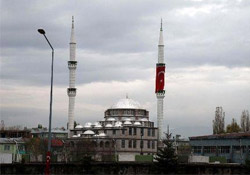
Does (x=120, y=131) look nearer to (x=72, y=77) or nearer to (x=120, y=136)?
(x=120, y=136)

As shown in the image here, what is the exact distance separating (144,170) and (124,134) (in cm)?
4280

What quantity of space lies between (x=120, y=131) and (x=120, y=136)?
0.94 m

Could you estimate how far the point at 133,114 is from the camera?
104 m

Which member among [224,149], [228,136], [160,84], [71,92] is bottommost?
[224,149]

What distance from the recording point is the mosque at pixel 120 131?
289ft

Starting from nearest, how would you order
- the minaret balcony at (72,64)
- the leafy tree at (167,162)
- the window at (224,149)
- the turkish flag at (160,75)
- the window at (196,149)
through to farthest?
the leafy tree at (167,162), the window at (224,149), the window at (196,149), the minaret balcony at (72,64), the turkish flag at (160,75)

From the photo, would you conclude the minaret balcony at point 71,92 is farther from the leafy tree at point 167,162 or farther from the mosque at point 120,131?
the leafy tree at point 167,162

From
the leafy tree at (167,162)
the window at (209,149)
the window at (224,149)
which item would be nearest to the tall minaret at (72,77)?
the window at (209,149)

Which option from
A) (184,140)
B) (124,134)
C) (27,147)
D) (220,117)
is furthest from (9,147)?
(184,140)

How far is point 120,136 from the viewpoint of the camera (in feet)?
295

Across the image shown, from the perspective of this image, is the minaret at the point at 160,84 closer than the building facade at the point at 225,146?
No

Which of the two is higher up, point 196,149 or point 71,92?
point 71,92

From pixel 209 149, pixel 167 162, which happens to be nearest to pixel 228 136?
pixel 209 149

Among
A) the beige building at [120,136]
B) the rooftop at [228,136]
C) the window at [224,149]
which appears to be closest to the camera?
the rooftop at [228,136]
